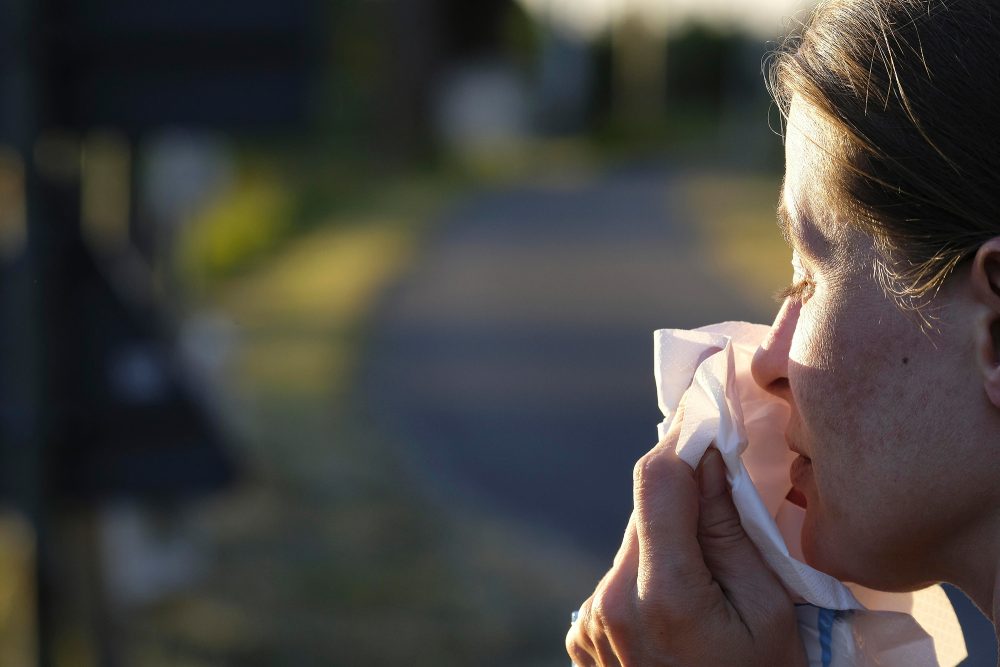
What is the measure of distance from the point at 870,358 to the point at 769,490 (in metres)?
0.33

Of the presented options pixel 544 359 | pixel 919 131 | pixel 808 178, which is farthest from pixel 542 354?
pixel 919 131

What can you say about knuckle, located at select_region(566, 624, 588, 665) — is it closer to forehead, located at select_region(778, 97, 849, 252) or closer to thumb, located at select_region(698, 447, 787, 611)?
thumb, located at select_region(698, 447, 787, 611)

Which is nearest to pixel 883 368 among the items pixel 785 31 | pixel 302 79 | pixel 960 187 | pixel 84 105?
pixel 960 187

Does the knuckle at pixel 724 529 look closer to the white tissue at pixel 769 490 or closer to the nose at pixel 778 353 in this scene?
the white tissue at pixel 769 490

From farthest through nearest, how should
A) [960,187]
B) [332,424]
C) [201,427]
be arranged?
1. [332,424]
2. [201,427]
3. [960,187]

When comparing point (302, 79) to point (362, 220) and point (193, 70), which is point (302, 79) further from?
point (362, 220)

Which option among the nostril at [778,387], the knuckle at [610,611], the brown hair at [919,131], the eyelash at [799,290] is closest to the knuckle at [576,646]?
the knuckle at [610,611]

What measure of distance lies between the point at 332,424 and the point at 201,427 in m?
4.92

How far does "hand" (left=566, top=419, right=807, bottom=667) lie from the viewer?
1393mm

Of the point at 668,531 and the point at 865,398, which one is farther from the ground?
the point at 865,398

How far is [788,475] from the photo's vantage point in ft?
5.09

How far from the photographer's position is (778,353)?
1.45m

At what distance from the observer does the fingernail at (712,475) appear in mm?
1460

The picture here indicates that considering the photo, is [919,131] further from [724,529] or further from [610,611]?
[610,611]
